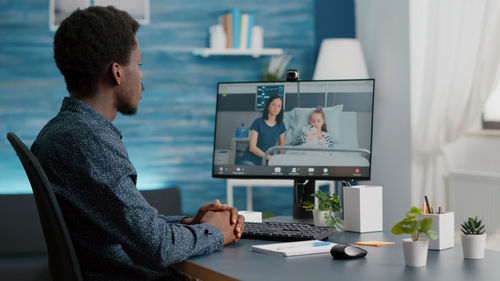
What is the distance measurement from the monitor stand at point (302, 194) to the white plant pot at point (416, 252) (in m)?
0.82

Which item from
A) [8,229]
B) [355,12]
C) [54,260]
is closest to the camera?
[54,260]

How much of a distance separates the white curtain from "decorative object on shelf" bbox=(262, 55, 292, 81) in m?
0.99

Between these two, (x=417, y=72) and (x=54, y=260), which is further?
(x=417, y=72)

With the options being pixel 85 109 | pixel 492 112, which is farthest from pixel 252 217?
pixel 492 112

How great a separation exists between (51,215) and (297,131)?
106cm

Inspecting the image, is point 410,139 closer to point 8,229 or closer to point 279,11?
point 279,11

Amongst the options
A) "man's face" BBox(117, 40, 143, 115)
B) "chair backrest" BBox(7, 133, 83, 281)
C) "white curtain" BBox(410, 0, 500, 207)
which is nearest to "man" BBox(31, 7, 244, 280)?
"man's face" BBox(117, 40, 143, 115)

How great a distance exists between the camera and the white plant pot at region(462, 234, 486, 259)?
4.89 feet

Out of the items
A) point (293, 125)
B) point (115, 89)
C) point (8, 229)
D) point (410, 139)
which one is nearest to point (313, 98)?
point (293, 125)

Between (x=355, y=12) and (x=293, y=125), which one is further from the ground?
(x=355, y=12)

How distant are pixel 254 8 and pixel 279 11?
0.20 m

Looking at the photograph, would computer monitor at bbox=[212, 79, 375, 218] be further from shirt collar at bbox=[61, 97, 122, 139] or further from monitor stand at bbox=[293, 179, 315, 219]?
shirt collar at bbox=[61, 97, 122, 139]

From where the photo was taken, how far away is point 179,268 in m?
1.59

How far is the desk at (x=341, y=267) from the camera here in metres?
1.33
